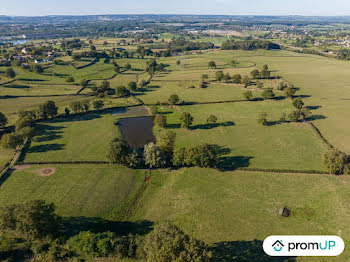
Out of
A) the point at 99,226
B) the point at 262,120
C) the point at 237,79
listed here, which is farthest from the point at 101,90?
the point at 99,226

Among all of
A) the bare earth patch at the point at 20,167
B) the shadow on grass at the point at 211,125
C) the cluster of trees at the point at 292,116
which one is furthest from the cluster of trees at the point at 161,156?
the cluster of trees at the point at 292,116

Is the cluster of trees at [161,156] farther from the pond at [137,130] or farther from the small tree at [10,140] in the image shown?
the small tree at [10,140]

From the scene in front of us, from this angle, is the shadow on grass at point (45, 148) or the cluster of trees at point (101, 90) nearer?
the shadow on grass at point (45, 148)

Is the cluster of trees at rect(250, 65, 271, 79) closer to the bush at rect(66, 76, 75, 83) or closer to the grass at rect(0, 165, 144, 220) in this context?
the grass at rect(0, 165, 144, 220)

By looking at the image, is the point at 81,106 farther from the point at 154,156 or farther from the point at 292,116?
the point at 292,116

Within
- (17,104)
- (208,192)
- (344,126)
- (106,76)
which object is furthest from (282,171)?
(106,76)

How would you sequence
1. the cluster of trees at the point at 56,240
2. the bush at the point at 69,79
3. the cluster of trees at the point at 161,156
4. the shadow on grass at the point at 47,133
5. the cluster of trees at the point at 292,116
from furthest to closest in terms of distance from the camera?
the bush at the point at 69,79 → the cluster of trees at the point at 292,116 → the shadow on grass at the point at 47,133 → the cluster of trees at the point at 161,156 → the cluster of trees at the point at 56,240

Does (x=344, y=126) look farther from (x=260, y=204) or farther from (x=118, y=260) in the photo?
(x=118, y=260)
